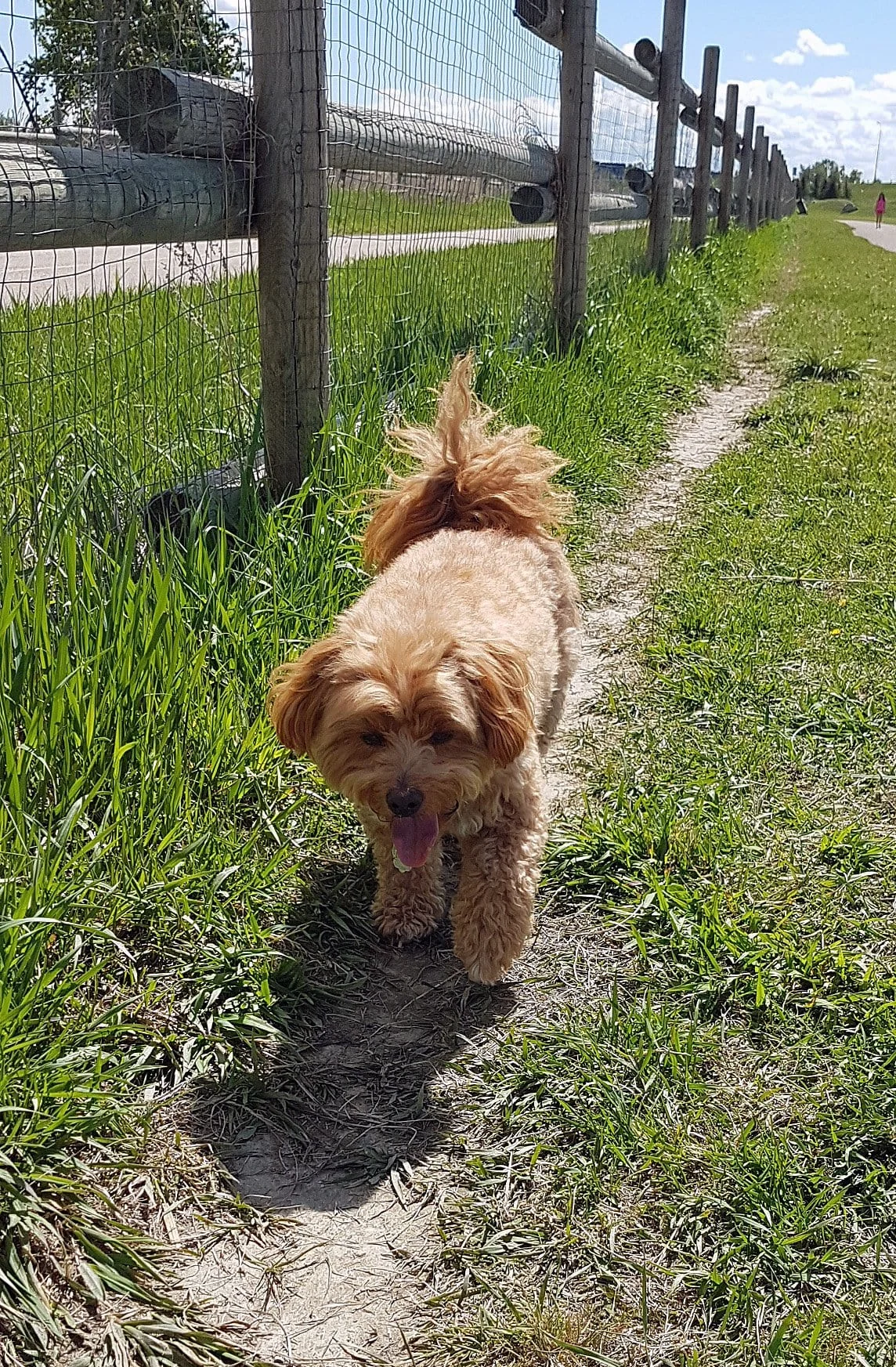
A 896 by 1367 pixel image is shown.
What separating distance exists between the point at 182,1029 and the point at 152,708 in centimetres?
82

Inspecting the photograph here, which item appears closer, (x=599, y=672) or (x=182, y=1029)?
(x=182, y=1029)

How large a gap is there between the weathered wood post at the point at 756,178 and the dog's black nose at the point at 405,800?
1109 inches

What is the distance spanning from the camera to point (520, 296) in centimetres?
737

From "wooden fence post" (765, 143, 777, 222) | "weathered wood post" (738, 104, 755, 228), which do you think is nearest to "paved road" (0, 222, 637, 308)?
"weathered wood post" (738, 104, 755, 228)

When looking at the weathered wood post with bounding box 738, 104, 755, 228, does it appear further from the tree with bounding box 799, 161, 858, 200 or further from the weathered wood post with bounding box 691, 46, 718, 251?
the tree with bounding box 799, 161, 858, 200

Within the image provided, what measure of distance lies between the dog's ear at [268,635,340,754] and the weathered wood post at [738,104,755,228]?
2380cm

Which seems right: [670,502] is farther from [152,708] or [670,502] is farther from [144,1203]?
[144,1203]

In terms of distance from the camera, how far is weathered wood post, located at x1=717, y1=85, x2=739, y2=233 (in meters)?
18.4

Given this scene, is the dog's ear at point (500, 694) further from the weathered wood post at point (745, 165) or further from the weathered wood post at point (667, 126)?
the weathered wood post at point (745, 165)

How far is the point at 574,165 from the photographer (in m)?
7.61

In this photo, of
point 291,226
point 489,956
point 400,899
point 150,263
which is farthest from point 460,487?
point 489,956

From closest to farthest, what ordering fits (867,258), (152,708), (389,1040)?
(389,1040)
(152,708)
(867,258)

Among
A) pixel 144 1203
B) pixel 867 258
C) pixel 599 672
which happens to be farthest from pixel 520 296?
pixel 867 258

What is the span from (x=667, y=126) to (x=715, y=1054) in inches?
415
